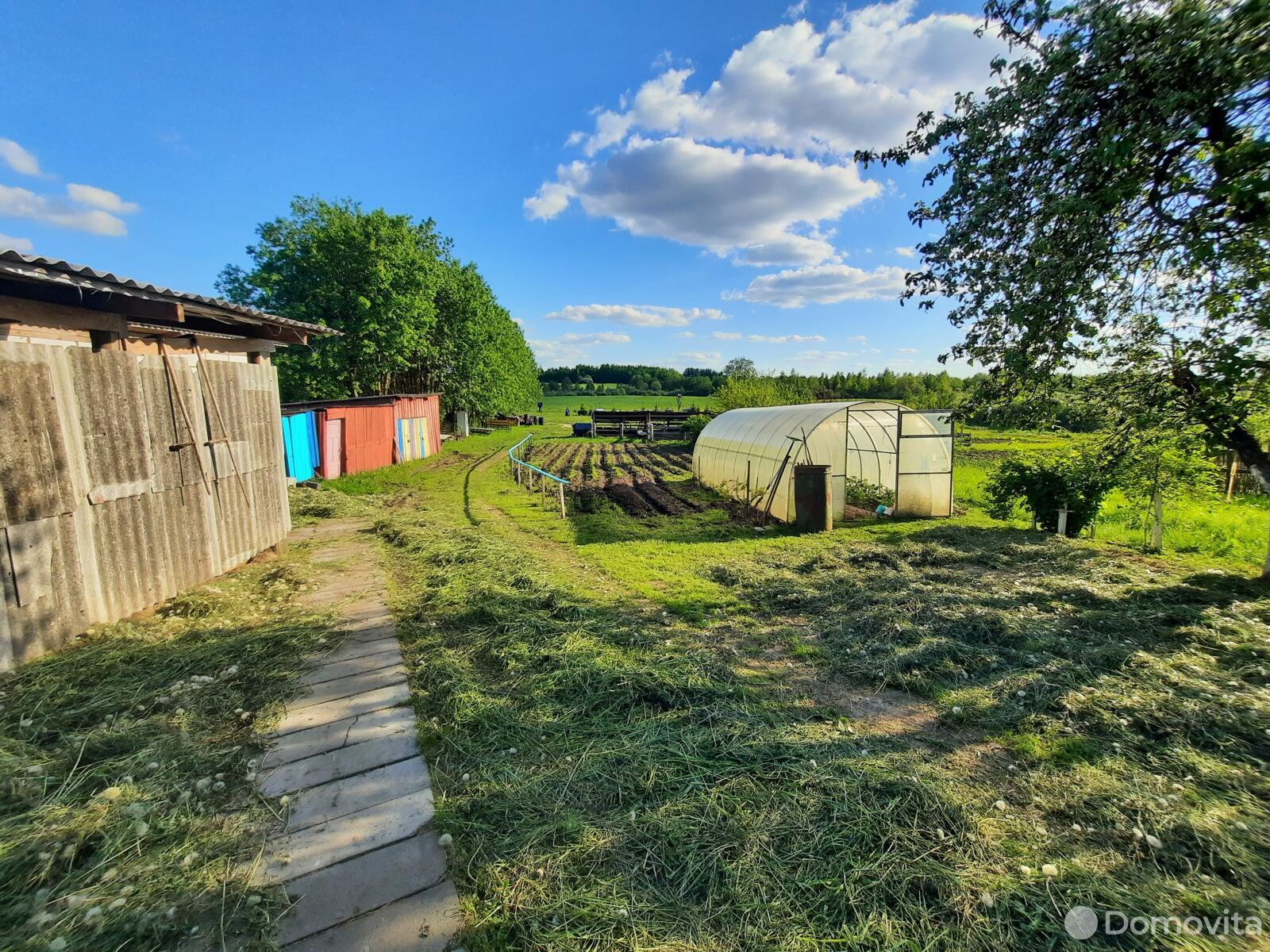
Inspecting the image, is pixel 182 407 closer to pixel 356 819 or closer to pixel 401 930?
pixel 356 819

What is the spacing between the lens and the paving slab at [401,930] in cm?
222

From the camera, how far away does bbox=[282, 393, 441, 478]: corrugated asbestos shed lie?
55.0 ft

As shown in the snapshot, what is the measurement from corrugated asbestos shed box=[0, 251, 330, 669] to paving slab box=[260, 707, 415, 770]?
2513mm

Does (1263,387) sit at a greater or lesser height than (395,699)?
greater

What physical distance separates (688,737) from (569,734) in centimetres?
86

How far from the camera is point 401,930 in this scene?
2312 mm

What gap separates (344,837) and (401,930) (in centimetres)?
78

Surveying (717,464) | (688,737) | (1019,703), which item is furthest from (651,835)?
(717,464)

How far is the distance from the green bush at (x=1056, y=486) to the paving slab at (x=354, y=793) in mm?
11501

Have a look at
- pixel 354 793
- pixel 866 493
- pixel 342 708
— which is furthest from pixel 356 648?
pixel 866 493

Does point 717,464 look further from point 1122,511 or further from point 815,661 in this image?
point 815,661

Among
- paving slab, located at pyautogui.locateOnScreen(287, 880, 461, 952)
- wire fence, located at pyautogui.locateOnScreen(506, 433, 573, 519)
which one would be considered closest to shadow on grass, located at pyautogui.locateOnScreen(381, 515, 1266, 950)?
paving slab, located at pyautogui.locateOnScreen(287, 880, 461, 952)

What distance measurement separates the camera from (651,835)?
2.76 m

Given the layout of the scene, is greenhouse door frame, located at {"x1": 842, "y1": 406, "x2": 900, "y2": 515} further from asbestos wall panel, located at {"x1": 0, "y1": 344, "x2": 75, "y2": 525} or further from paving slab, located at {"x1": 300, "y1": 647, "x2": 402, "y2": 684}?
asbestos wall panel, located at {"x1": 0, "y1": 344, "x2": 75, "y2": 525}
